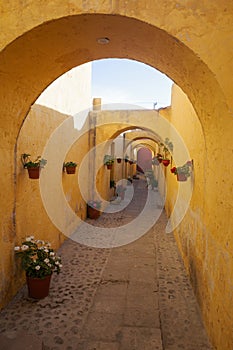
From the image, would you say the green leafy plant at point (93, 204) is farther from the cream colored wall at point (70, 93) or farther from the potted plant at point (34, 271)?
the potted plant at point (34, 271)

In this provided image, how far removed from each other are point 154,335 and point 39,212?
8.91ft

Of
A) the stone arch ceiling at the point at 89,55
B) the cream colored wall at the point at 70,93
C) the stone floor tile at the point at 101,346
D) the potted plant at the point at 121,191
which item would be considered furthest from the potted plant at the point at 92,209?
the stone floor tile at the point at 101,346

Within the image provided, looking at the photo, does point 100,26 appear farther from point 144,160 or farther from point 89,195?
point 144,160

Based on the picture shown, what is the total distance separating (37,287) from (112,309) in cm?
107

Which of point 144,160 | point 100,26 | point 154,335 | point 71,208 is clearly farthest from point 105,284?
point 144,160

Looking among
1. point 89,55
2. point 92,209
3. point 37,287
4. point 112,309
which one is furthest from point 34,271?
point 92,209

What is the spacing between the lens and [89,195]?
9016 mm

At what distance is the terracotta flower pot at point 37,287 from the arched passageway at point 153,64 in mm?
269

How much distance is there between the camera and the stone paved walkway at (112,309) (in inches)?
118

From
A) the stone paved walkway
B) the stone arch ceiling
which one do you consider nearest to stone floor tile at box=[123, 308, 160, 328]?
the stone paved walkway

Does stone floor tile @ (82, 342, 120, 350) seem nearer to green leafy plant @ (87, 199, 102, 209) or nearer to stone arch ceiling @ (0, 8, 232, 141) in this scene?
stone arch ceiling @ (0, 8, 232, 141)

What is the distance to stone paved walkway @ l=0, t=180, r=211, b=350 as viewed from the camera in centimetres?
299

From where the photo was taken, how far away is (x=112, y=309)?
3631 millimetres

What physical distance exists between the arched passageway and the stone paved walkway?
1.04ft
